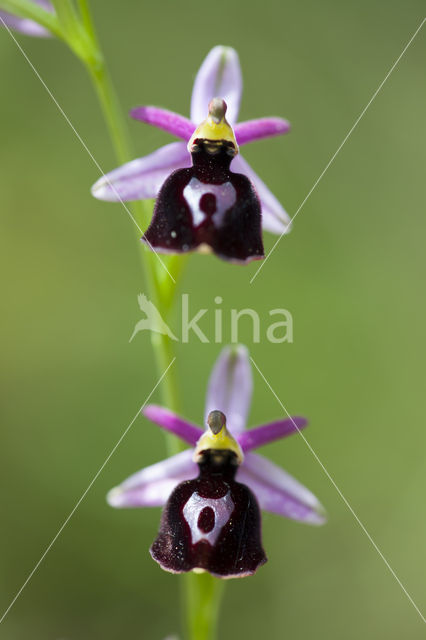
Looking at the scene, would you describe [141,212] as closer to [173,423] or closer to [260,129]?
[260,129]

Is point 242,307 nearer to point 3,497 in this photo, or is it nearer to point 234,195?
point 3,497

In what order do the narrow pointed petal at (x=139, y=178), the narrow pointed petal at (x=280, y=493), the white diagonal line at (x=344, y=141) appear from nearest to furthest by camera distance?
the narrow pointed petal at (x=139, y=178), the narrow pointed petal at (x=280, y=493), the white diagonal line at (x=344, y=141)

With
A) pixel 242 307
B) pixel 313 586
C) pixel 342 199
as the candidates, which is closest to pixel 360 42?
pixel 342 199

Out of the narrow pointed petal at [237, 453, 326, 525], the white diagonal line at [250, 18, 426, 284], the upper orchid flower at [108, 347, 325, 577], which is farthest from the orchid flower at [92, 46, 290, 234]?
the white diagonal line at [250, 18, 426, 284]

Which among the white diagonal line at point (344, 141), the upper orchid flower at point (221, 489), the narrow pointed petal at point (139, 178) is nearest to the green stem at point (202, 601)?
the upper orchid flower at point (221, 489)

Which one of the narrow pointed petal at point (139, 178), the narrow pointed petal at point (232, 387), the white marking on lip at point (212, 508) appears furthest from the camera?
the narrow pointed petal at point (232, 387)

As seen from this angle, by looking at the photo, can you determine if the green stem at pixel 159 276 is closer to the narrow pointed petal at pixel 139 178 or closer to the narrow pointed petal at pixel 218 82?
the narrow pointed petal at pixel 139 178
